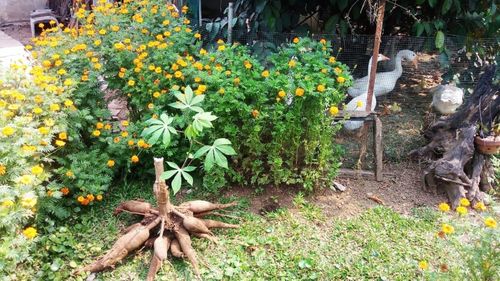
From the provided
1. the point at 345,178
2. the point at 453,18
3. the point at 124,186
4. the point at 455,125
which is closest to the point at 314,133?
the point at 345,178

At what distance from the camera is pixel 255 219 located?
3010 mm

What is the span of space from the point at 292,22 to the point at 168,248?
249cm

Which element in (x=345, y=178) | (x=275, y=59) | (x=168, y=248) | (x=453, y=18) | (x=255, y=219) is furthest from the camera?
(x=453, y=18)

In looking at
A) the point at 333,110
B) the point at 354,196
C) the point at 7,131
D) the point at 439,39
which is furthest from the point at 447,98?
the point at 7,131

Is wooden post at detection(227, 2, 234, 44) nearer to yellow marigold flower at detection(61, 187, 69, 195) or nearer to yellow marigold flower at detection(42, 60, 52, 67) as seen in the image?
yellow marigold flower at detection(42, 60, 52, 67)

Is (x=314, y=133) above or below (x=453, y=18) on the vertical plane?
below

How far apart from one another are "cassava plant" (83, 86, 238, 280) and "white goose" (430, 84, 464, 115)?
2060 mm

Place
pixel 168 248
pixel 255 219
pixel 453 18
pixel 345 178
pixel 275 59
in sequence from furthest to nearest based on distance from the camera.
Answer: pixel 453 18 → pixel 345 178 → pixel 275 59 → pixel 255 219 → pixel 168 248

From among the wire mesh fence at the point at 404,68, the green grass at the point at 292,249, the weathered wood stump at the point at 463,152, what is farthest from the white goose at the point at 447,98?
the green grass at the point at 292,249

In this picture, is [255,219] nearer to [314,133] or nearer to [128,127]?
[314,133]

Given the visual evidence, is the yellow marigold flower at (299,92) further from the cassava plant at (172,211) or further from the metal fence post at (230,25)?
the metal fence post at (230,25)

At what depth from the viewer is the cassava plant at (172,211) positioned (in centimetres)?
251

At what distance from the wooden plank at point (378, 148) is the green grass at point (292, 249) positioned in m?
0.37

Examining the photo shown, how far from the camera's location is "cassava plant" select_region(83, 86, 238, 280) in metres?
2.51
